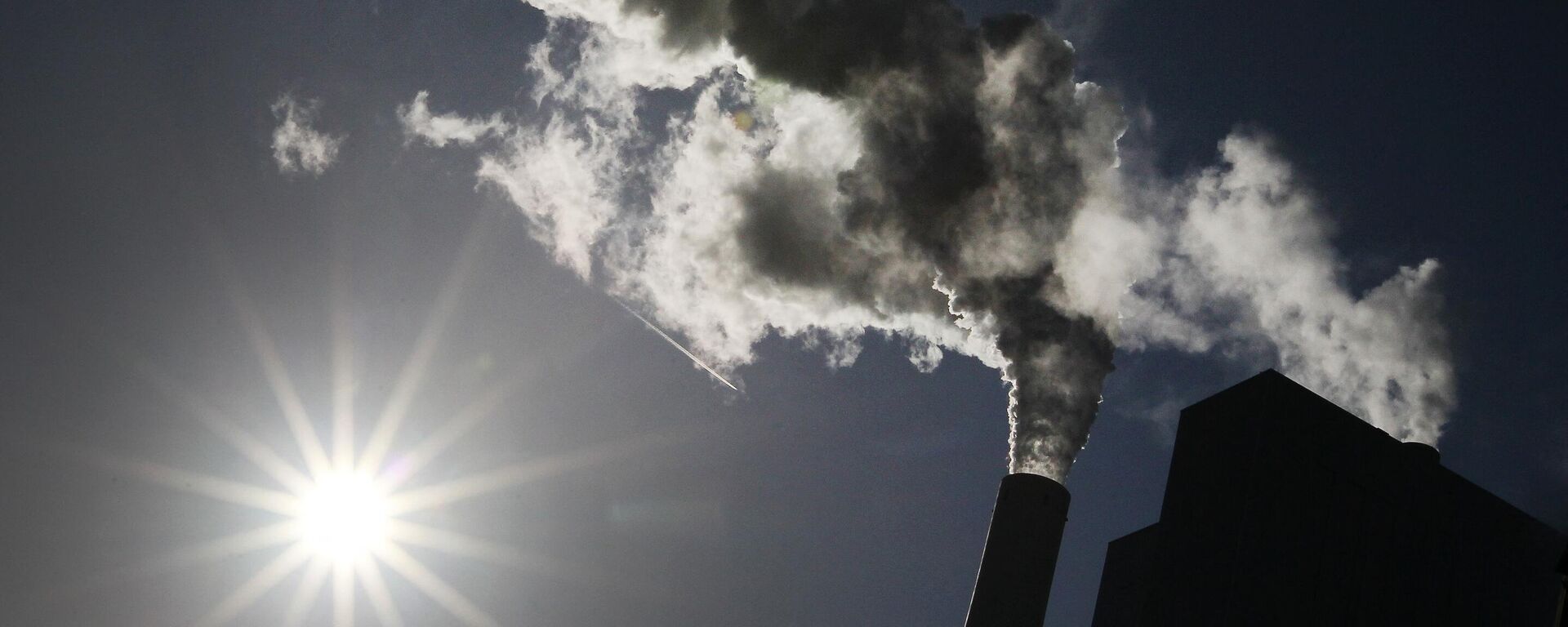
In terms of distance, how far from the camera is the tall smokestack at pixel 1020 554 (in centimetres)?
1648

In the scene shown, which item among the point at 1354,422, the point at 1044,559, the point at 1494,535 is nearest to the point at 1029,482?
the point at 1044,559

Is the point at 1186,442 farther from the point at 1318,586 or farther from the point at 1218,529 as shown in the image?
the point at 1318,586

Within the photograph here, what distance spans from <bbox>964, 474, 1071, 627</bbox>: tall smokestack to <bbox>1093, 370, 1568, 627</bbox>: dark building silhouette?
1683 mm

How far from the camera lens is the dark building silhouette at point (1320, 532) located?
1583 cm

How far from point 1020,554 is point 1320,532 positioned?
15.4 ft

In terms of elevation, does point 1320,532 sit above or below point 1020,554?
above

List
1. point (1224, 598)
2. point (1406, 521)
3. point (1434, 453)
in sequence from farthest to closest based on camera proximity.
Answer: point (1434, 453) < point (1406, 521) < point (1224, 598)

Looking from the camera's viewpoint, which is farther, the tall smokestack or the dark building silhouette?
the tall smokestack

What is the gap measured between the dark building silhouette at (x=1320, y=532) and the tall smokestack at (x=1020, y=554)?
168 centimetres

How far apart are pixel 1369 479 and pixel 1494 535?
281 cm

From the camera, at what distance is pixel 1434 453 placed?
19078 mm

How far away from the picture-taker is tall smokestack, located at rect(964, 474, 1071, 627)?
54.1ft

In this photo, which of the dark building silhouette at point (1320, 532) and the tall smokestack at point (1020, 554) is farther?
the tall smokestack at point (1020, 554)

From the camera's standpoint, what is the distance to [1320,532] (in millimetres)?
16094
